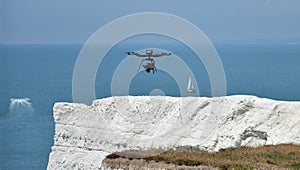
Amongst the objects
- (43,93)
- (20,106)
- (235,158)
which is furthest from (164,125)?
(43,93)

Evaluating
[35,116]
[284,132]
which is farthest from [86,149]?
[35,116]

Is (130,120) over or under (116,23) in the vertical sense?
under

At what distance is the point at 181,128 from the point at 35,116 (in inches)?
1222

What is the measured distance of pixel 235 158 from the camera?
47.5ft

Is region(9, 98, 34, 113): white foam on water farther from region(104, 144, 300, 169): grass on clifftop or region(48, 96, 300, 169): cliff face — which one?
region(104, 144, 300, 169): grass on clifftop

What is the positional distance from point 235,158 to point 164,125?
11.8 metres

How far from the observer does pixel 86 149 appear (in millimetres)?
27266

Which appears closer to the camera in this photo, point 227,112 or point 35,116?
point 227,112

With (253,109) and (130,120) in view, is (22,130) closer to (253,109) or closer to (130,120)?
(130,120)

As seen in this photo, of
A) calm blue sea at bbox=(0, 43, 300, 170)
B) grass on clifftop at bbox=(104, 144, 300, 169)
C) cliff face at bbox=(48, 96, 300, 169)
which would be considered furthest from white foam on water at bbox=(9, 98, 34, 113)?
grass on clifftop at bbox=(104, 144, 300, 169)

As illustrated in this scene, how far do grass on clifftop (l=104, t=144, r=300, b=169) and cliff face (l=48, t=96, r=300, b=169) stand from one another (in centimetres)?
673

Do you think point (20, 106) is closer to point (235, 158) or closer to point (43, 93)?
point (43, 93)

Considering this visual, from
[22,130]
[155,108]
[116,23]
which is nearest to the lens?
[116,23]

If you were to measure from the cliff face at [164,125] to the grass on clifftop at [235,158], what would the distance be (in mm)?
6728
